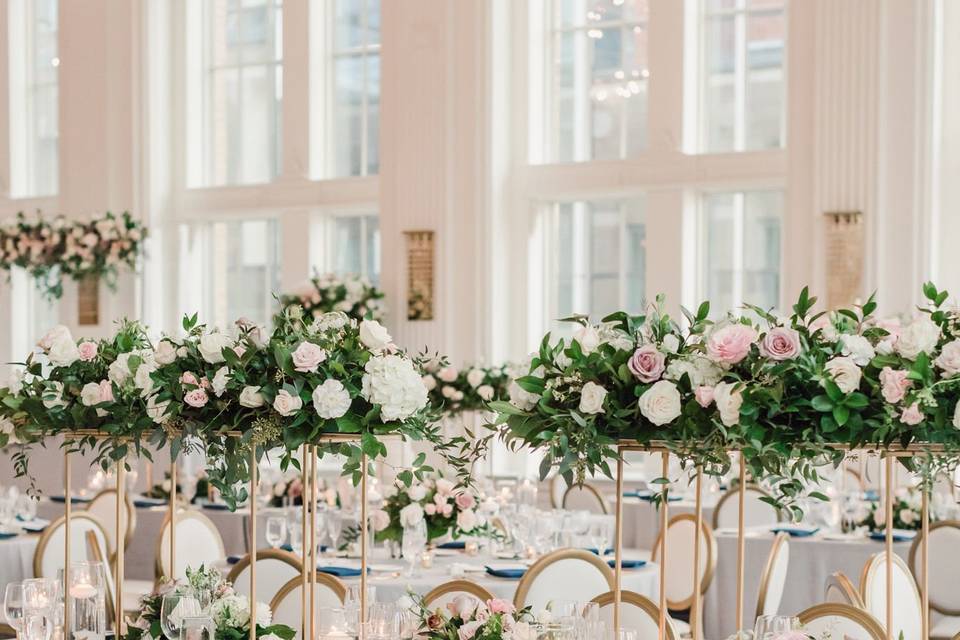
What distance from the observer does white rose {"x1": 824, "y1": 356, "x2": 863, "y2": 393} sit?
300cm

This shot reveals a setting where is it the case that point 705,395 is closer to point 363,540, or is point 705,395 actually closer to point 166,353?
point 363,540

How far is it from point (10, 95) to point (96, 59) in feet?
4.88

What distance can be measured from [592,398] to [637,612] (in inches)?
50.8

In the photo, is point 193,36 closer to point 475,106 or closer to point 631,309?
point 475,106

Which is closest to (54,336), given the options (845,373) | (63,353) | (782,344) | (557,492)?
Result: (63,353)

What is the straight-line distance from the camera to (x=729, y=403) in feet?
9.91

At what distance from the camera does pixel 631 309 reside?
10969 mm

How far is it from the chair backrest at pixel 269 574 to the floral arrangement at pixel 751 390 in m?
2.02

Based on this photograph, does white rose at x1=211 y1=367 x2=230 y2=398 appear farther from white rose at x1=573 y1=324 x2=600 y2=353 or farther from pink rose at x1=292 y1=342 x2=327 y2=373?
white rose at x1=573 y1=324 x2=600 y2=353

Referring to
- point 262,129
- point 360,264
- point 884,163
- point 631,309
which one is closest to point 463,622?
point 884,163

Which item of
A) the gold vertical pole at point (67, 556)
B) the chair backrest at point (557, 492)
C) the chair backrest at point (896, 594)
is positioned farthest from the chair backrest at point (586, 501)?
the gold vertical pole at point (67, 556)

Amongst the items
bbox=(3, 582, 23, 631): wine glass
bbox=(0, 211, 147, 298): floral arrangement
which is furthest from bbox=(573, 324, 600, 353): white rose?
bbox=(0, 211, 147, 298): floral arrangement

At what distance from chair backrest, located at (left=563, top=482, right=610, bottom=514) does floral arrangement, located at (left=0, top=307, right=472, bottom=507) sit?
15.9 feet

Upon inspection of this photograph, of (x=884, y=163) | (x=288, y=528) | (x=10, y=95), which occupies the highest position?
(x=10, y=95)
